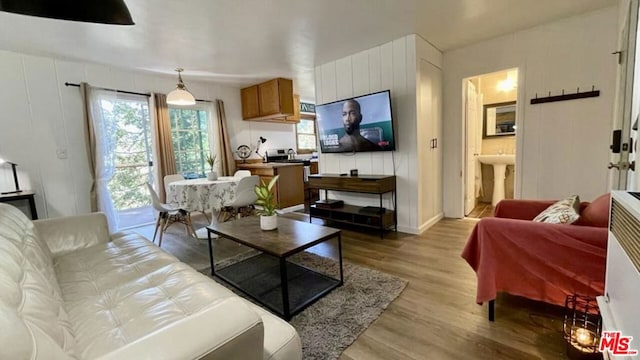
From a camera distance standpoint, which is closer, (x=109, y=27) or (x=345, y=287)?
(x=345, y=287)

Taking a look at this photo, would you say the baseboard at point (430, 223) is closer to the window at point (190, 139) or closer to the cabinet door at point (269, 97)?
the cabinet door at point (269, 97)

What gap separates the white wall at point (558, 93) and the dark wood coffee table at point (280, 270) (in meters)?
2.81

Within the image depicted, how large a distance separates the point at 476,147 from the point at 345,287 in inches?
147

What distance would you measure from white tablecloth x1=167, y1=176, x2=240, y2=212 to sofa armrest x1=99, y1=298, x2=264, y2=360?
278 centimetres

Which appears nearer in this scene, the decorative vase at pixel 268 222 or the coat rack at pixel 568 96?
the decorative vase at pixel 268 222

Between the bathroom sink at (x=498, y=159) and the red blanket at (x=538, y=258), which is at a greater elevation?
the bathroom sink at (x=498, y=159)

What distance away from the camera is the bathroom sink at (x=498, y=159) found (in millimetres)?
4332

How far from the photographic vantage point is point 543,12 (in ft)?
9.34

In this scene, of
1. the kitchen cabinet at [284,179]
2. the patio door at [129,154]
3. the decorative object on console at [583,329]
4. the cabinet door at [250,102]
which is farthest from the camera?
the cabinet door at [250,102]

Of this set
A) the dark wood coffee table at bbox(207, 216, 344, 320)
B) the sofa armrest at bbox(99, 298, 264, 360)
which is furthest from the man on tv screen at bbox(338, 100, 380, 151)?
the sofa armrest at bbox(99, 298, 264, 360)

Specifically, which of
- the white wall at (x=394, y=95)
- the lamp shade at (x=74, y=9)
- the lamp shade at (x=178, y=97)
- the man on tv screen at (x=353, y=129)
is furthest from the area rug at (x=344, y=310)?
the lamp shade at (x=178, y=97)

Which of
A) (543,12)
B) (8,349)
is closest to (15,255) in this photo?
(8,349)

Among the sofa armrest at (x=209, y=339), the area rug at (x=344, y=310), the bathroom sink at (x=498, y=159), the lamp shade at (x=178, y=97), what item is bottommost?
the area rug at (x=344, y=310)

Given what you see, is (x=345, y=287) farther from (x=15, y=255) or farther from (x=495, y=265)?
(x=15, y=255)
